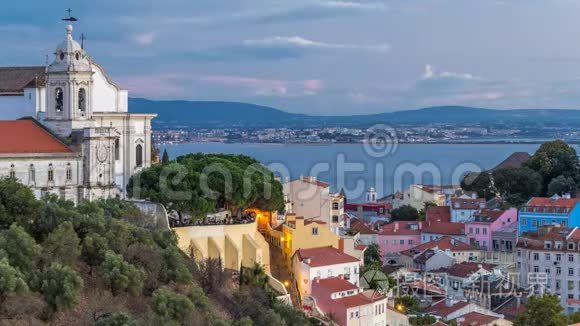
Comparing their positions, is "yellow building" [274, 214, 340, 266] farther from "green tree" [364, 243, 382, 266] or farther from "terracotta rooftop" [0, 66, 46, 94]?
"terracotta rooftop" [0, 66, 46, 94]

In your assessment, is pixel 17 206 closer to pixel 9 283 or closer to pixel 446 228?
pixel 9 283

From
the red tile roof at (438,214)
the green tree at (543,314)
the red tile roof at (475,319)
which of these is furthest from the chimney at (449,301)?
the red tile roof at (438,214)

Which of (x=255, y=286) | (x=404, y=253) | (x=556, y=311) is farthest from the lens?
(x=404, y=253)

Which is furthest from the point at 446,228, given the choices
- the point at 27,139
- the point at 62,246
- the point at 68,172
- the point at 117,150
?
the point at 62,246

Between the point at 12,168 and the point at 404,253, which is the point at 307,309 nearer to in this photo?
the point at 12,168

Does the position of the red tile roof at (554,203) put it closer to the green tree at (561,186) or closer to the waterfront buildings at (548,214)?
the waterfront buildings at (548,214)

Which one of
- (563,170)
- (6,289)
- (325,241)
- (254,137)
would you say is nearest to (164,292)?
(6,289)
